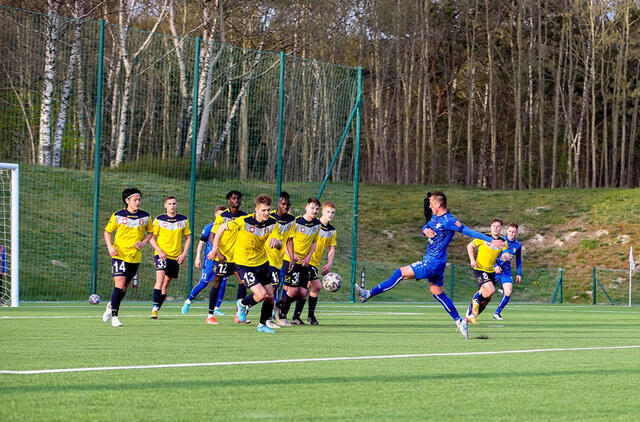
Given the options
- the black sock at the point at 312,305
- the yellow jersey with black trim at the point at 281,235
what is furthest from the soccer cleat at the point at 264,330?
the black sock at the point at 312,305

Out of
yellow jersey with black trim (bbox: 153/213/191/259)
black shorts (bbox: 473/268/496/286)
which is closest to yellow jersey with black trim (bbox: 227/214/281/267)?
yellow jersey with black trim (bbox: 153/213/191/259)

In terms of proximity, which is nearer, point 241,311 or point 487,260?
point 241,311

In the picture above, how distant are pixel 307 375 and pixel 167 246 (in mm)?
8677

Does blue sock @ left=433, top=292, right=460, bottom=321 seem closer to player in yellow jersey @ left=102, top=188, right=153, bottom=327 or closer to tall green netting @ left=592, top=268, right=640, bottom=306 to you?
player in yellow jersey @ left=102, top=188, right=153, bottom=327

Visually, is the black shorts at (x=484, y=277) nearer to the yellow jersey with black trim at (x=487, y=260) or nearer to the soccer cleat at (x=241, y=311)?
the yellow jersey with black trim at (x=487, y=260)

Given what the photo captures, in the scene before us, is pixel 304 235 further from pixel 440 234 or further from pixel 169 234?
pixel 440 234

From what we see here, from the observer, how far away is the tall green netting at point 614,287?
35.3 m

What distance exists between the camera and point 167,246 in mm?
15664

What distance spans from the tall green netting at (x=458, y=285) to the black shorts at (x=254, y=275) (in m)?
18.4

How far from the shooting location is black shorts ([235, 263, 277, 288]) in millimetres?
12625

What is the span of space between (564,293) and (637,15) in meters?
26.1

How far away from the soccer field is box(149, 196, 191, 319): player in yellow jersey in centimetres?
207

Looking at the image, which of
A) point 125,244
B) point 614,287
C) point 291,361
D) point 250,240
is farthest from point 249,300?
point 614,287

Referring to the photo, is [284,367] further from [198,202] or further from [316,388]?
[198,202]
